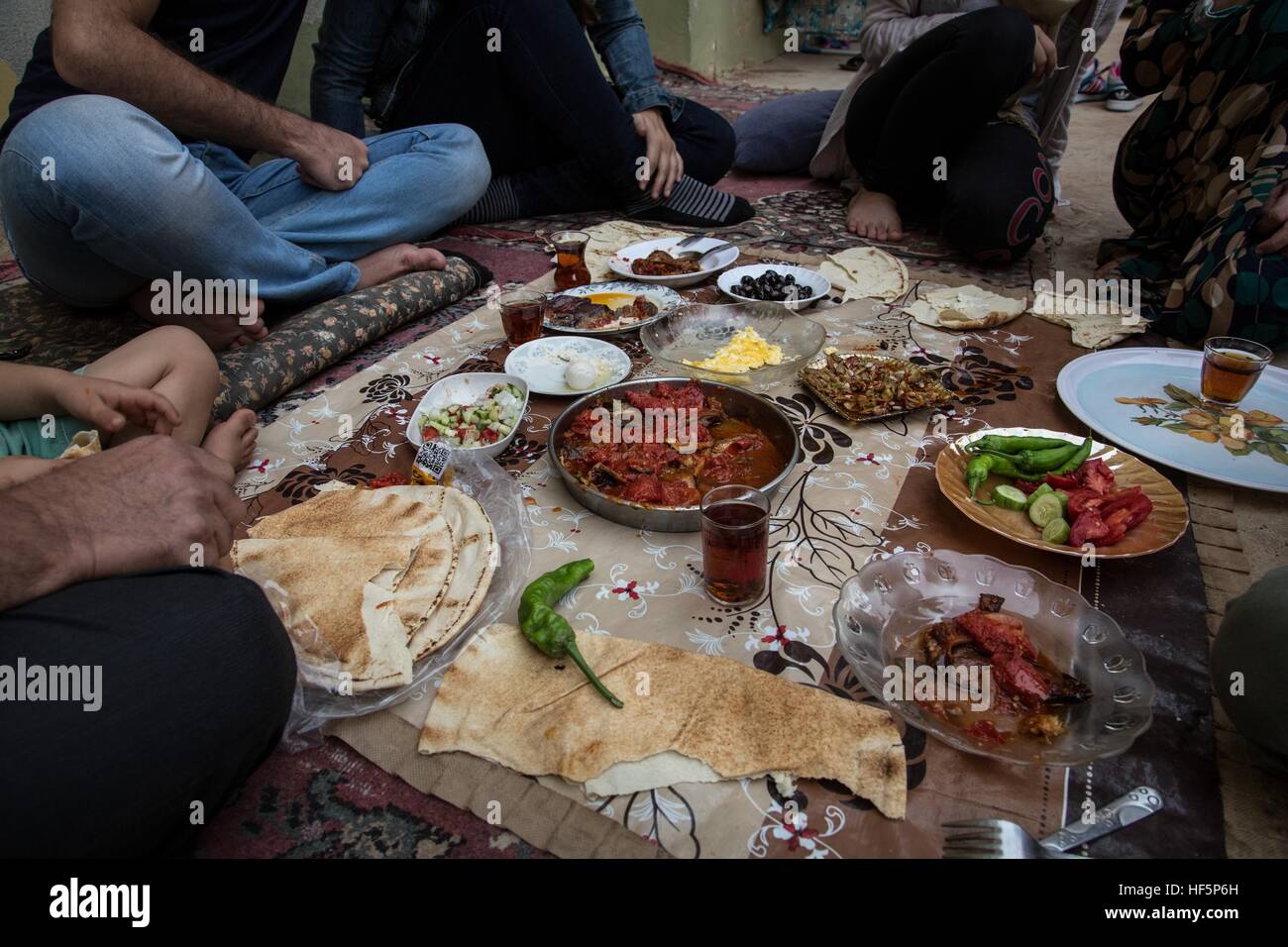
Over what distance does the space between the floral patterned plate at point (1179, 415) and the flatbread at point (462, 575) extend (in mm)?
1603

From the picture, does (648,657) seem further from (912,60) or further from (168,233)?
(912,60)

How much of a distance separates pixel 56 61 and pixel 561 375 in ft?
6.39

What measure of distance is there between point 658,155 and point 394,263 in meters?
1.56

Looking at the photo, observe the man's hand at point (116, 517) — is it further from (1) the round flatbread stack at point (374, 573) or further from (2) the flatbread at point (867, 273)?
(2) the flatbread at point (867, 273)

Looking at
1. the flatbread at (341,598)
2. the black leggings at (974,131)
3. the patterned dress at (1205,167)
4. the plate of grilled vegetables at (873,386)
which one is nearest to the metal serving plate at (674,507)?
the plate of grilled vegetables at (873,386)

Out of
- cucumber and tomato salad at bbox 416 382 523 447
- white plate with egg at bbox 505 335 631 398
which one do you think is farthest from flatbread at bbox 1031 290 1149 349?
cucumber and tomato salad at bbox 416 382 523 447

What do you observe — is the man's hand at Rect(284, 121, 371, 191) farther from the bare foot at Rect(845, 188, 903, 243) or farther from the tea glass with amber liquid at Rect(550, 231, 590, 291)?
the bare foot at Rect(845, 188, 903, 243)

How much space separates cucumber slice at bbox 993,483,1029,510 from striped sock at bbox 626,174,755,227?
2.49m

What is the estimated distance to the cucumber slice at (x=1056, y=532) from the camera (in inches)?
58.2

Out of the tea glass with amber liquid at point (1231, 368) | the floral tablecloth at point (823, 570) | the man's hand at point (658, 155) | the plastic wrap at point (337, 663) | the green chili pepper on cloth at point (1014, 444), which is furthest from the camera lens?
the man's hand at point (658, 155)

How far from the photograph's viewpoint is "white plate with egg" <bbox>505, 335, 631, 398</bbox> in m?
2.12

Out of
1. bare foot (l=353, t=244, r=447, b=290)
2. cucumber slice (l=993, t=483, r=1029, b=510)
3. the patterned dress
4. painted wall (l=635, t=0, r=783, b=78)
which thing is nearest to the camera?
cucumber slice (l=993, t=483, r=1029, b=510)

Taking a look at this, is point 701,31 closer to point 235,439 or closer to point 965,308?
point 965,308

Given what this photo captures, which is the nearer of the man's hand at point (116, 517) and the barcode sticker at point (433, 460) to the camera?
the man's hand at point (116, 517)
